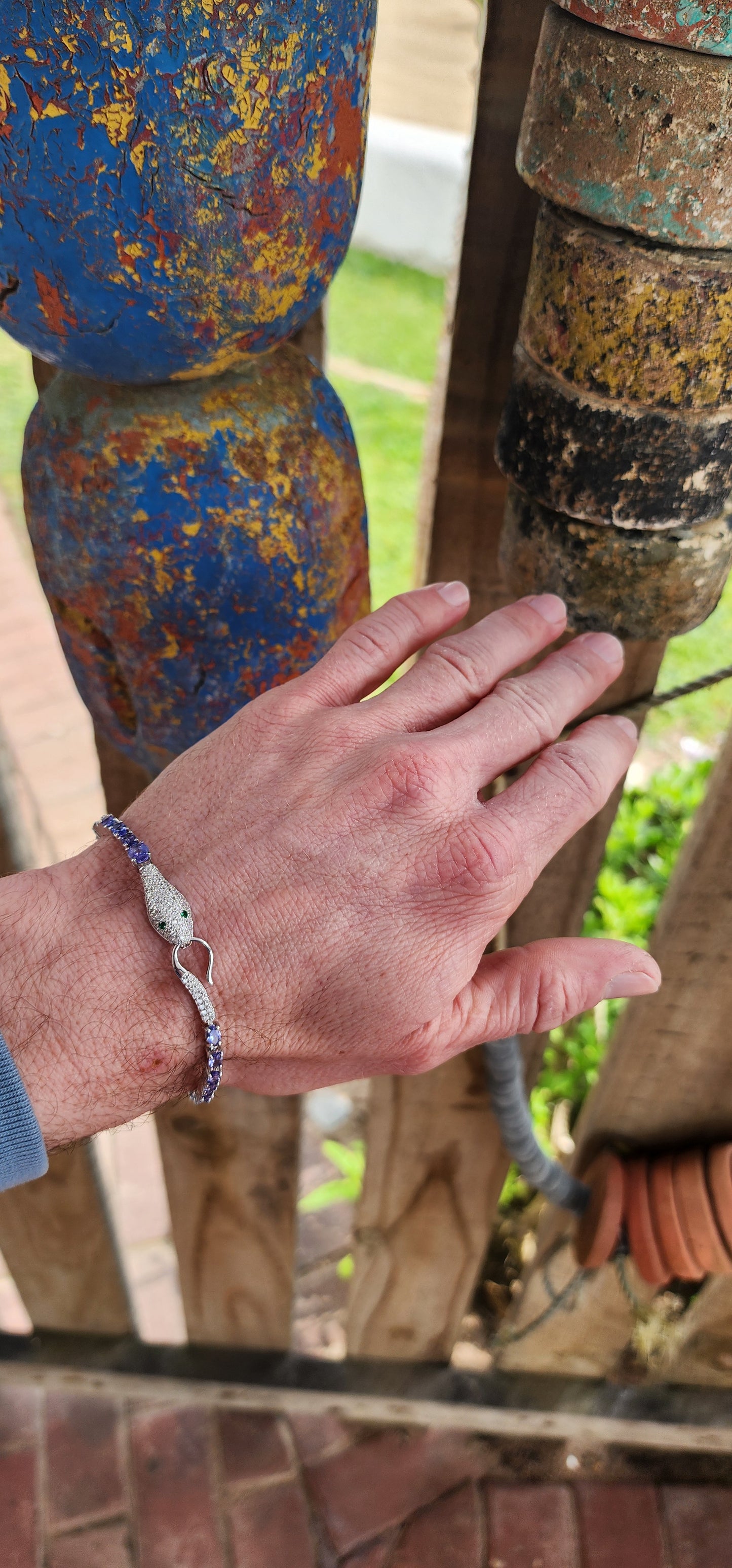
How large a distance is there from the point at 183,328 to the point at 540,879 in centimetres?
74

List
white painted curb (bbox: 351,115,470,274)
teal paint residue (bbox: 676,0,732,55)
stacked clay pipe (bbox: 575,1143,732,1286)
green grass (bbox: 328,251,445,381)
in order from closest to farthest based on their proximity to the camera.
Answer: teal paint residue (bbox: 676,0,732,55) → stacked clay pipe (bbox: 575,1143,732,1286) → green grass (bbox: 328,251,445,381) → white painted curb (bbox: 351,115,470,274)

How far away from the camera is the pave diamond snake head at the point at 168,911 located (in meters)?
0.78

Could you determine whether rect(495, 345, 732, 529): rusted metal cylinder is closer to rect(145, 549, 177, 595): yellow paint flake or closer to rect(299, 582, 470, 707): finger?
rect(299, 582, 470, 707): finger

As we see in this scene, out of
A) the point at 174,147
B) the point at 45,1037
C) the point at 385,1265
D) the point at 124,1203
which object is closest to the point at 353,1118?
the point at 124,1203

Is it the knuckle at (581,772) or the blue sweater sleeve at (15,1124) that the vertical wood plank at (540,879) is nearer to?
the knuckle at (581,772)

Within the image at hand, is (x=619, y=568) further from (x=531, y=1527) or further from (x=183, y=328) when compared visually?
(x=531, y=1527)

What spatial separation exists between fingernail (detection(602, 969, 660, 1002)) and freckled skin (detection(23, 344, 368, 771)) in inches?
15.1

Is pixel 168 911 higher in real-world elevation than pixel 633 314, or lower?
lower

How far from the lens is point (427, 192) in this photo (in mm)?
5801

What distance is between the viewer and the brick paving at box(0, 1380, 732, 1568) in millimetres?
1706

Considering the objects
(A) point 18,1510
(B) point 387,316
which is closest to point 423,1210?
(A) point 18,1510

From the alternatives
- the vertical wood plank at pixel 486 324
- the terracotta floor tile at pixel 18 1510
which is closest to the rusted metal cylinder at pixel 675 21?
the vertical wood plank at pixel 486 324

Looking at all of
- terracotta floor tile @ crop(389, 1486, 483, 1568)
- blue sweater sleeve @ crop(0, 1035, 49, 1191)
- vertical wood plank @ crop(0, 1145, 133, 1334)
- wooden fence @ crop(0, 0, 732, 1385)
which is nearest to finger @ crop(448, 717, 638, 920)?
wooden fence @ crop(0, 0, 732, 1385)

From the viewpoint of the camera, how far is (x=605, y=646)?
33.5 inches
